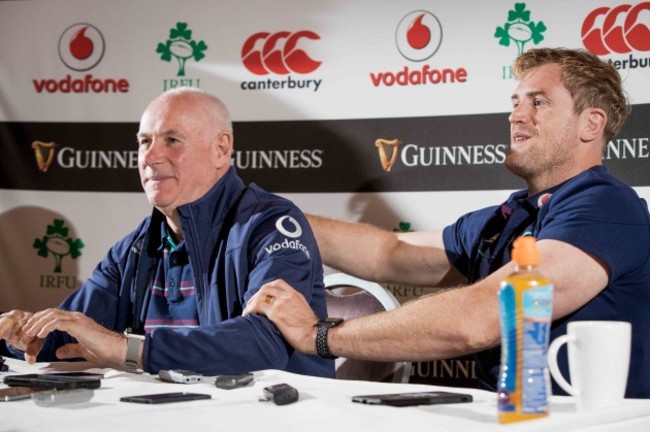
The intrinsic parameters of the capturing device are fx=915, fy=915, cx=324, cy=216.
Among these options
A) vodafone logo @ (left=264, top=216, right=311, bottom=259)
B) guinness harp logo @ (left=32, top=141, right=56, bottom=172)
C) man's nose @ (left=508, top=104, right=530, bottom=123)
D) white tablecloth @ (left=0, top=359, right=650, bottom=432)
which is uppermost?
guinness harp logo @ (left=32, top=141, right=56, bottom=172)

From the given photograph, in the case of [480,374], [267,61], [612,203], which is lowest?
[480,374]

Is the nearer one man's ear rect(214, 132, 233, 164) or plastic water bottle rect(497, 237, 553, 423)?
plastic water bottle rect(497, 237, 553, 423)

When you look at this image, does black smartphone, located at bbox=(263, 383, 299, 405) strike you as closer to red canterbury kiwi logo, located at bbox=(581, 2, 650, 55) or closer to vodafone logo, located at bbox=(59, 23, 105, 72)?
red canterbury kiwi logo, located at bbox=(581, 2, 650, 55)

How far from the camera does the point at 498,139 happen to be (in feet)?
11.0

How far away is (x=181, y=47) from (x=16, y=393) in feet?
8.24

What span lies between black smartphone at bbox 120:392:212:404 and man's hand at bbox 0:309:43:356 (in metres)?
0.81

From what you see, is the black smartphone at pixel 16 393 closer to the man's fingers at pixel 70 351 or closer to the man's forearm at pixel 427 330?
the man's fingers at pixel 70 351

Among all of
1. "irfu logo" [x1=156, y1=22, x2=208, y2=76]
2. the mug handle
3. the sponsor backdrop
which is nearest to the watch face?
the mug handle

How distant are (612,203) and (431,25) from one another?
1448 millimetres

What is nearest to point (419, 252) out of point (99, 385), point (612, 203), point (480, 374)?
point (480, 374)

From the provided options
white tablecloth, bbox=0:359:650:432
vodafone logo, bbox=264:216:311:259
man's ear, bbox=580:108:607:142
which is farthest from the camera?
man's ear, bbox=580:108:607:142

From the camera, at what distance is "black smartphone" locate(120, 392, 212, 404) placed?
149cm

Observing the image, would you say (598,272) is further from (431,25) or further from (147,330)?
Answer: (431,25)

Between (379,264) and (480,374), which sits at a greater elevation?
(379,264)
